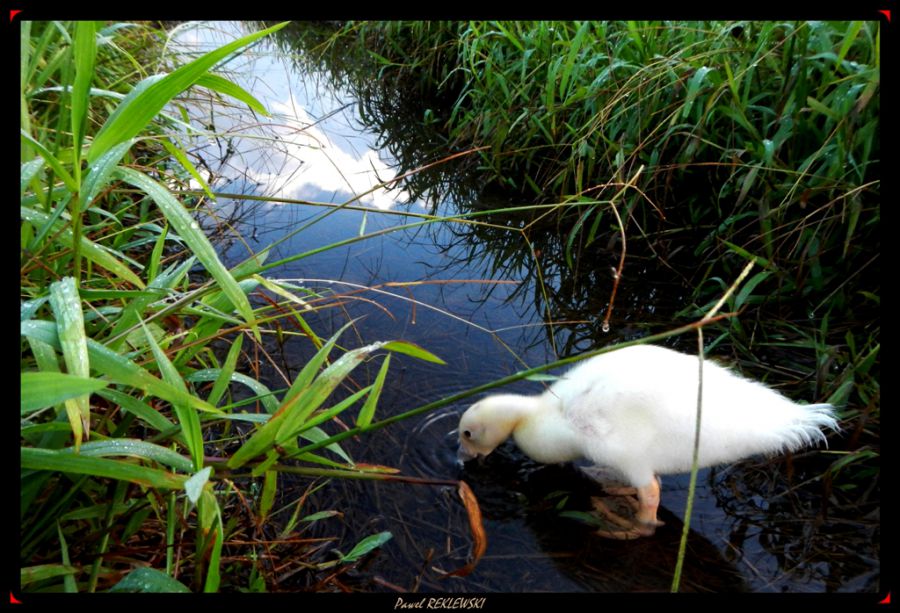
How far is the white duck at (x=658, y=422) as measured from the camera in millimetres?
2055

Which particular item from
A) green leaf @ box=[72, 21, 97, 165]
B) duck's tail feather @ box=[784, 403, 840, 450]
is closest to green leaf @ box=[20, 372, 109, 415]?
green leaf @ box=[72, 21, 97, 165]

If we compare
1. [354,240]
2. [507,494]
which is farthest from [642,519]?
[354,240]

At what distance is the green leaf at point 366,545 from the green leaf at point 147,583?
0.54 metres

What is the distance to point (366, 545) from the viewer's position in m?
1.84

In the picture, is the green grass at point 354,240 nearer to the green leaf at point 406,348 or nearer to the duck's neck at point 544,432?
the green leaf at point 406,348

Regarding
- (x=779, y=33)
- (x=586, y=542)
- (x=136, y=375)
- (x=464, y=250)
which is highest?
(x=779, y=33)

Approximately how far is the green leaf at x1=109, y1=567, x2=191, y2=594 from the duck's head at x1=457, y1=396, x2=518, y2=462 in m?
1.12

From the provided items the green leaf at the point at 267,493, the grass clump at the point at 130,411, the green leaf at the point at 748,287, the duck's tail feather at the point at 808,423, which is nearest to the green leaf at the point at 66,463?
the grass clump at the point at 130,411

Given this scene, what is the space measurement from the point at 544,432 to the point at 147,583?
1350mm

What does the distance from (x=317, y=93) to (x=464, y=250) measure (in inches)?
118

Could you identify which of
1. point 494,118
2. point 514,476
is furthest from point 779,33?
point 514,476

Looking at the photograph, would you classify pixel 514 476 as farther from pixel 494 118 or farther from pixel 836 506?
pixel 494 118

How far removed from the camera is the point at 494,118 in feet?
13.8

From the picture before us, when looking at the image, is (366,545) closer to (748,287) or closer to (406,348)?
(406,348)
